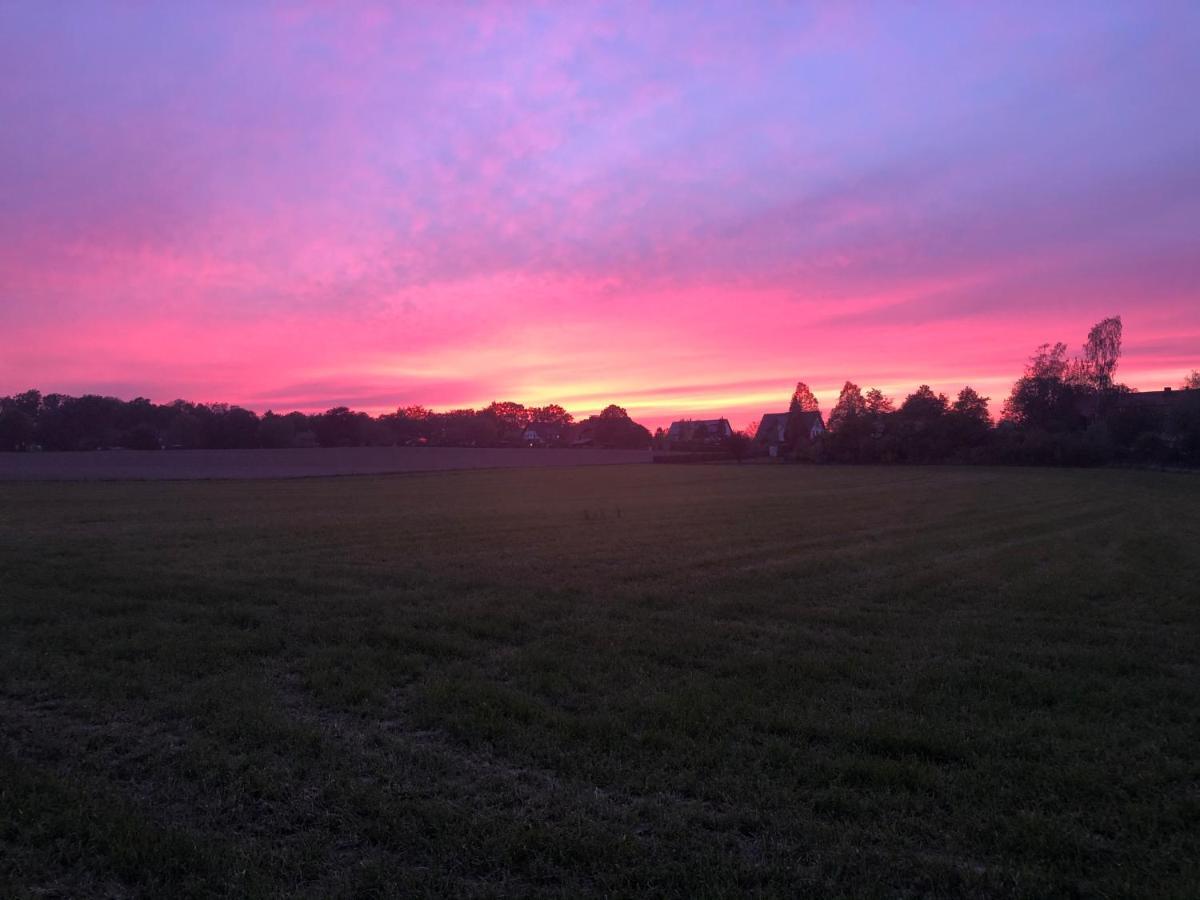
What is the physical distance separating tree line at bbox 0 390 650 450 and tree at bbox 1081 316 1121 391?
227 ft

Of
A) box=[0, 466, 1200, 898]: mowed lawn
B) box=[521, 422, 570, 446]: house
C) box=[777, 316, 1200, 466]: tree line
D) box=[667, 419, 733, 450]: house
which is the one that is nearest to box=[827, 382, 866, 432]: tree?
box=[777, 316, 1200, 466]: tree line

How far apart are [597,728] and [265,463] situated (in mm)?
64900

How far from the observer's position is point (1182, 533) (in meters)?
18.3

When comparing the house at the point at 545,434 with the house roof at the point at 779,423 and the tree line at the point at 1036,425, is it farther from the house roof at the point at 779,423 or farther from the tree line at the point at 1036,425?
the tree line at the point at 1036,425

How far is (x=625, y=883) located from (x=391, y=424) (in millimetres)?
137619

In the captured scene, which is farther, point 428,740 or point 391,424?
point 391,424

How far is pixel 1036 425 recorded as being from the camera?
79375mm

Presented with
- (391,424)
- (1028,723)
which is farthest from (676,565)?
(391,424)

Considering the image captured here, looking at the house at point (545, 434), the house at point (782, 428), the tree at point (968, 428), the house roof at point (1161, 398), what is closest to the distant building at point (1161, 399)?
the house roof at point (1161, 398)

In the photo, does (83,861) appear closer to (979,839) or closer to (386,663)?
(386,663)

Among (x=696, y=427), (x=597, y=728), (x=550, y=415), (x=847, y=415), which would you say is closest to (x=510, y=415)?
(x=550, y=415)

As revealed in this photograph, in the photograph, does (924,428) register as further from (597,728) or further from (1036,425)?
(597,728)

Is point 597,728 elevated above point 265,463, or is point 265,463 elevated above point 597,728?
point 265,463

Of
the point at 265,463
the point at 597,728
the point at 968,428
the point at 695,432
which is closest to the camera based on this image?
the point at 597,728
